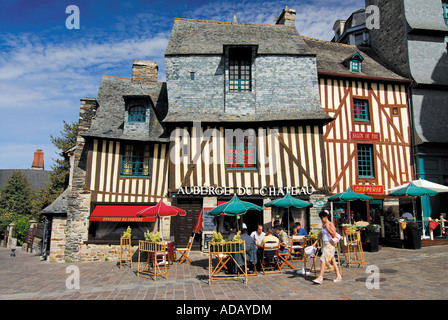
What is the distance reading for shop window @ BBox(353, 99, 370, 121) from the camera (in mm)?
13500

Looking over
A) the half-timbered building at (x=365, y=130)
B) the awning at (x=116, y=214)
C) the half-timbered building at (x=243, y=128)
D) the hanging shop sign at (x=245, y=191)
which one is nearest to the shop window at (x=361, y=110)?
the half-timbered building at (x=365, y=130)

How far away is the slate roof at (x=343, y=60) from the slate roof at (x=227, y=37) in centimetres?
176

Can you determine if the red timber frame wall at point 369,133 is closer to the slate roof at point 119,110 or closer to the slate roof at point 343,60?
the slate roof at point 343,60

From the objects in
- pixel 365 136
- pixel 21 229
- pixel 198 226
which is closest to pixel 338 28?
pixel 365 136

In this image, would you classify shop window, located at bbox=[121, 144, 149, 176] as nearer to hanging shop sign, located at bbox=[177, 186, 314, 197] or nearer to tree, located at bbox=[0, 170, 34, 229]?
hanging shop sign, located at bbox=[177, 186, 314, 197]

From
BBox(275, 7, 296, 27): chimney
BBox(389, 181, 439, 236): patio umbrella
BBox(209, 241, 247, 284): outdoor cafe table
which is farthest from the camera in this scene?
BBox(275, 7, 296, 27): chimney

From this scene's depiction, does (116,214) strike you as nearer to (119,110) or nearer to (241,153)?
(119,110)

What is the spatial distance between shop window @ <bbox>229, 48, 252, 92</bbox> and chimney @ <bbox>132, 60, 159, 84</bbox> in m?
4.18

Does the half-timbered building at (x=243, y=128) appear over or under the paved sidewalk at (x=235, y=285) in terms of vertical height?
over

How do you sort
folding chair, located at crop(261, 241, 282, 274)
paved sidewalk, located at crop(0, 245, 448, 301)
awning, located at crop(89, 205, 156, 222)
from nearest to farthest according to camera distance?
paved sidewalk, located at crop(0, 245, 448, 301)
folding chair, located at crop(261, 241, 282, 274)
awning, located at crop(89, 205, 156, 222)

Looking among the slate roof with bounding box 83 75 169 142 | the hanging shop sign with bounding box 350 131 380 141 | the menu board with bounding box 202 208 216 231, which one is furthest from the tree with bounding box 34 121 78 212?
the hanging shop sign with bounding box 350 131 380 141

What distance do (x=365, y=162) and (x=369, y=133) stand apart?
129 cm

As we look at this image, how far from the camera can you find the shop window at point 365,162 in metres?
13.1

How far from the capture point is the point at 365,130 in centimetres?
1328
